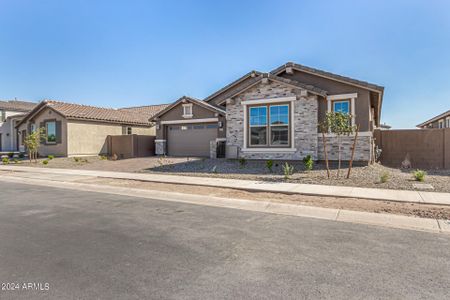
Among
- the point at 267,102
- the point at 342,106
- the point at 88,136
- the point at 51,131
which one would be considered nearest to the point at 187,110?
the point at 267,102

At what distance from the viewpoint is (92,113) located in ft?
87.3

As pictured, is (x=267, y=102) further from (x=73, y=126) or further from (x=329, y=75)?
(x=73, y=126)

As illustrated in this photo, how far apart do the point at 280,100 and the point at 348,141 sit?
414cm

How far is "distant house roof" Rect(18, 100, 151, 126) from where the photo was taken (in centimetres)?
2462

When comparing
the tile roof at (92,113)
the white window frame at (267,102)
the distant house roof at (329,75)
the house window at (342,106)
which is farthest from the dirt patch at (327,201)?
the tile roof at (92,113)

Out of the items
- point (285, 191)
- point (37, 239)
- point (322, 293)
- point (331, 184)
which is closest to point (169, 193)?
point (285, 191)

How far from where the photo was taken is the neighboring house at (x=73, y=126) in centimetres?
2434

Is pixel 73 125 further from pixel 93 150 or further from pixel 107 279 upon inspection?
pixel 107 279

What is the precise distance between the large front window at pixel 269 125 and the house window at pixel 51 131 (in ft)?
58.0

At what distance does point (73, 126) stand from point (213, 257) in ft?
77.1

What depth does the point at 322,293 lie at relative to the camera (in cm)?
354

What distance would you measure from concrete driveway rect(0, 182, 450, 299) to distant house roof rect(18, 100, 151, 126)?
19289 millimetres

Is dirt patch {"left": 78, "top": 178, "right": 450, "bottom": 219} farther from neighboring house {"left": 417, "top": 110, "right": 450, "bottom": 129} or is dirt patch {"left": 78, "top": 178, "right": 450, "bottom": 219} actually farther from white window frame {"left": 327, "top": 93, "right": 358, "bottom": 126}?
neighboring house {"left": 417, "top": 110, "right": 450, "bottom": 129}

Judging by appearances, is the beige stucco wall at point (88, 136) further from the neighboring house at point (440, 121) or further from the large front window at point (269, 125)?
the neighboring house at point (440, 121)
